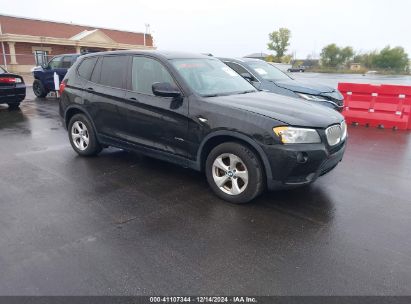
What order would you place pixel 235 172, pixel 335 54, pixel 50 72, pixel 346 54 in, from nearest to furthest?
pixel 235 172 → pixel 50 72 → pixel 346 54 → pixel 335 54

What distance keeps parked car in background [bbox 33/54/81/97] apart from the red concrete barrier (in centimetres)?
1037

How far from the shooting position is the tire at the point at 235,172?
12.5ft

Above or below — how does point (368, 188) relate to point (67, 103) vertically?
below

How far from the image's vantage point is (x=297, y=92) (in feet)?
26.8

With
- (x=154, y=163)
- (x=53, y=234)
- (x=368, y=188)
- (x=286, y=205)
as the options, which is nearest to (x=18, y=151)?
(x=154, y=163)

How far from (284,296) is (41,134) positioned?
22.7 feet

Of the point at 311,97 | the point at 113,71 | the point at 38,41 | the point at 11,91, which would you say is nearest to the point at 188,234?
the point at 113,71

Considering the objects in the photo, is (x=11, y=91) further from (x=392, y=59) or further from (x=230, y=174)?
(x=392, y=59)

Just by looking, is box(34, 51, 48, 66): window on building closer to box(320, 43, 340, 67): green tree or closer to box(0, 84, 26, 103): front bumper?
box(0, 84, 26, 103): front bumper

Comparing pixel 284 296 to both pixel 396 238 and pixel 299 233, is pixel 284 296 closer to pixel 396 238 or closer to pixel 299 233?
pixel 299 233

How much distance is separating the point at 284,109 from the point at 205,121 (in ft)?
3.15

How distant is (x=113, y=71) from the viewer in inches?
204

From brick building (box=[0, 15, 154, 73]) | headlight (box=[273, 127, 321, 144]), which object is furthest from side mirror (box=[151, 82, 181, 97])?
brick building (box=[0, 15, 154, 73])

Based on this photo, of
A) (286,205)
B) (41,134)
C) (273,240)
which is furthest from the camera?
(41,134)
